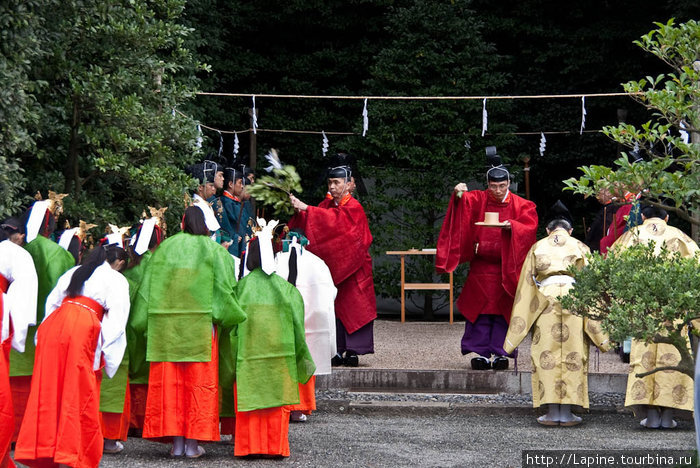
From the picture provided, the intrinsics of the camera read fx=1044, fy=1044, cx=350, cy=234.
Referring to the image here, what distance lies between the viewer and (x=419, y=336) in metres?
13.7

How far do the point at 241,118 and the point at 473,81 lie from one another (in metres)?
3.96

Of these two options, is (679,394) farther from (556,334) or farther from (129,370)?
(129,370)

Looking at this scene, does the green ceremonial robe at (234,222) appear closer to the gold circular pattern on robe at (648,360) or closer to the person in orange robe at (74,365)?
the gold circular pattern on robe at (648,360)

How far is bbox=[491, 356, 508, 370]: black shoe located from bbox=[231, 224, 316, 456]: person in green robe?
10.7 ft

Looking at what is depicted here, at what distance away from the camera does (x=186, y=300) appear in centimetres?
702

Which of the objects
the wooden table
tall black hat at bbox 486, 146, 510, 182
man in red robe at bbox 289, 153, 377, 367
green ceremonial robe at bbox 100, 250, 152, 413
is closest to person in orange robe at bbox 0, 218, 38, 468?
green ceremonial robe at bbox 100, 250, 152, 413

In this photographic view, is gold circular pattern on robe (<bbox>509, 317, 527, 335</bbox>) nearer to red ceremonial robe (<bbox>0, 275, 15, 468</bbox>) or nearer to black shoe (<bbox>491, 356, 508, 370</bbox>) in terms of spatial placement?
black shoe (<bbox>491, 356, 508, 370</bbox>)

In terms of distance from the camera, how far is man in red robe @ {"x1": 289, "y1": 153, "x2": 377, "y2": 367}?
1046cm

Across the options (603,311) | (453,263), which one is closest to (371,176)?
(453,263)

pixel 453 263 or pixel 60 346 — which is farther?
pixel 453 263

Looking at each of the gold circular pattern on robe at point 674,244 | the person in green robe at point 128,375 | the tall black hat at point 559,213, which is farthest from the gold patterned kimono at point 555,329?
the person in green robe at point 128,375

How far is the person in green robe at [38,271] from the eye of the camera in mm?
7422

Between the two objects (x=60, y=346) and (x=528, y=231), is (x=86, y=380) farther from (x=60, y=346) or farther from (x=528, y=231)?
(x=528, y=231)

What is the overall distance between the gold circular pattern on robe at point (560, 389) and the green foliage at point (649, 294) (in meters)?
2.70
